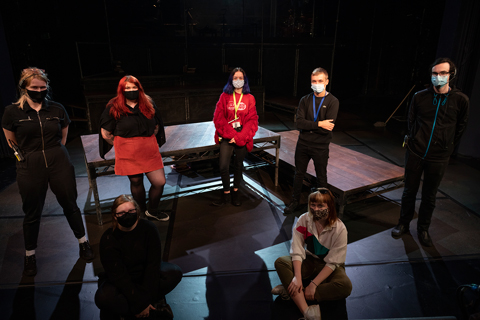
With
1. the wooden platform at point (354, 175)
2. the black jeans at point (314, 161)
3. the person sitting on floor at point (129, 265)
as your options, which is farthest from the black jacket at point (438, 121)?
the person sitting on floor at point (129, 265)

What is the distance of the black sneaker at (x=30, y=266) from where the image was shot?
9.20ft

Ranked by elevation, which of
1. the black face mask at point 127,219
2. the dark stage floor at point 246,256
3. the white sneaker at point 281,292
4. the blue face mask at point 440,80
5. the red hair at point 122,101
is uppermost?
the blue face mask at point 440,80

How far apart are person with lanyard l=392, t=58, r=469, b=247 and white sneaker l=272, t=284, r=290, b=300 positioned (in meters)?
1.70

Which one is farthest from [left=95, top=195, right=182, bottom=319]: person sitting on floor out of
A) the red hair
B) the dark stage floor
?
the red hair

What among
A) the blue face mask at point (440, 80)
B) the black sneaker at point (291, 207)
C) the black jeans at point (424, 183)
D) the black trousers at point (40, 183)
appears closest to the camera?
the black trousers at point (40, 183)

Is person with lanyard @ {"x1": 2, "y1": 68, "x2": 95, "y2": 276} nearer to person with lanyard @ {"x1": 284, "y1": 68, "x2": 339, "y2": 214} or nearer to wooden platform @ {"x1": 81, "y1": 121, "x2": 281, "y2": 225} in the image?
wooden platform @ {"x1": 81, "y1": 121, "x2": 281, "y2": 225}

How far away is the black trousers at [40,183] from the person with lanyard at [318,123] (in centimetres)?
234

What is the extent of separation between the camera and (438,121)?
290 cm

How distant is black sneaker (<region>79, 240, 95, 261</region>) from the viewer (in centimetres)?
302

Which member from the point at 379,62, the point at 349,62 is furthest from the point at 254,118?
the point at 379,62

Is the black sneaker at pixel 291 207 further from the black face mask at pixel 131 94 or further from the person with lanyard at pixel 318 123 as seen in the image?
the black face mask at pixel 131 94

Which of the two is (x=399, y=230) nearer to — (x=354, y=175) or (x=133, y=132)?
(x=354, y=175)

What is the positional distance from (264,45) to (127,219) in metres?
9.46

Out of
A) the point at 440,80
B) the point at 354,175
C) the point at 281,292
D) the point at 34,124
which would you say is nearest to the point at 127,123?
the point at 34,124
